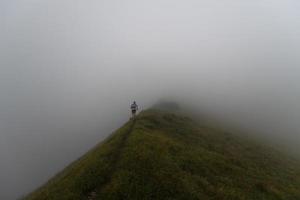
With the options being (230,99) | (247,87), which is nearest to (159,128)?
(230,99)

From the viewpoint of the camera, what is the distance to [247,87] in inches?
7323

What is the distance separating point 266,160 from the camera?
4888cm

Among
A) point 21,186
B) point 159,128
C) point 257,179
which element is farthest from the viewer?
point 21,186

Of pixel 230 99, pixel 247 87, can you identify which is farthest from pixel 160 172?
pixel 247 87

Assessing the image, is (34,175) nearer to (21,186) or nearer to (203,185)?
(21,186)

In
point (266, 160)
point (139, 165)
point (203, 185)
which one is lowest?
point (266, 160)

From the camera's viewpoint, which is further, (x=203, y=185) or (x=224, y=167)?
(x=224, y=167)

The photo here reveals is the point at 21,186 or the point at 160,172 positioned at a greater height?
the point at 160,172

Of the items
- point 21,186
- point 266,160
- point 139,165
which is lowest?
point 21,186

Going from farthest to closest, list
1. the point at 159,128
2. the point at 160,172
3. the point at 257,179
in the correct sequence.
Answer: the point at 159,128 < the point at 257,179 < the point at 160,172

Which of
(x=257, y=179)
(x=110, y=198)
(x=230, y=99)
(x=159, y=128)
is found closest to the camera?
(x=110, y=198)

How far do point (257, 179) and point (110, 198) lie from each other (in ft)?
62.3

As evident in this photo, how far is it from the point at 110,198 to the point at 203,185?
30.6ft

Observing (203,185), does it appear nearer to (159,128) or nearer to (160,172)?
(160,172)
